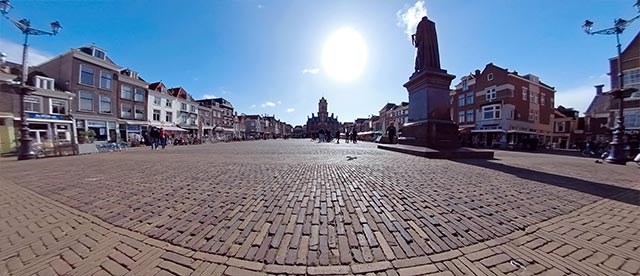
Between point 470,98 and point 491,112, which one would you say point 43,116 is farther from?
point 470,98

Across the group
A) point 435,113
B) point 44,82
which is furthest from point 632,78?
point 44,82

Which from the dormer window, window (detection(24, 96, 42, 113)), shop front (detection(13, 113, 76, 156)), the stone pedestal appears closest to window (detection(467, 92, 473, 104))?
the stone pedestal

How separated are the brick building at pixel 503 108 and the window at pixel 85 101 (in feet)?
159

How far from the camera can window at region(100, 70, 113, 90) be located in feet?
86.0

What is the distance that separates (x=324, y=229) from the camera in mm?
2713

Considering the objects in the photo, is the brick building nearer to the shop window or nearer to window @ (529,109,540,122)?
window @ (529,109,540,122)

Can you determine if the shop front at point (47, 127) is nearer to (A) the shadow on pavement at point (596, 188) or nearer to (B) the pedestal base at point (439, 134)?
(B) the pedestal base at point (439, 134)

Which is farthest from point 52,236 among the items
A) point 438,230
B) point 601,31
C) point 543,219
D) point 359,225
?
point 601,31

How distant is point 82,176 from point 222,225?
21.3 feet

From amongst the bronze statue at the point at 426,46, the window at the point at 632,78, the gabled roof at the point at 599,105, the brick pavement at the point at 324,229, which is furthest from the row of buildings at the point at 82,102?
the gabled roof at the point at 599,105

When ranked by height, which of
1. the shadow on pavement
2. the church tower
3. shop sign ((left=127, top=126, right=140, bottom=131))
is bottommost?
the shadow on pavement

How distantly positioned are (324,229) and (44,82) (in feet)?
112

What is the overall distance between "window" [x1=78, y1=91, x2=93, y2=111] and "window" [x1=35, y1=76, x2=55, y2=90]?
7.12 feet

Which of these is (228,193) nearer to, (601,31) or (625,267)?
(625,267)
